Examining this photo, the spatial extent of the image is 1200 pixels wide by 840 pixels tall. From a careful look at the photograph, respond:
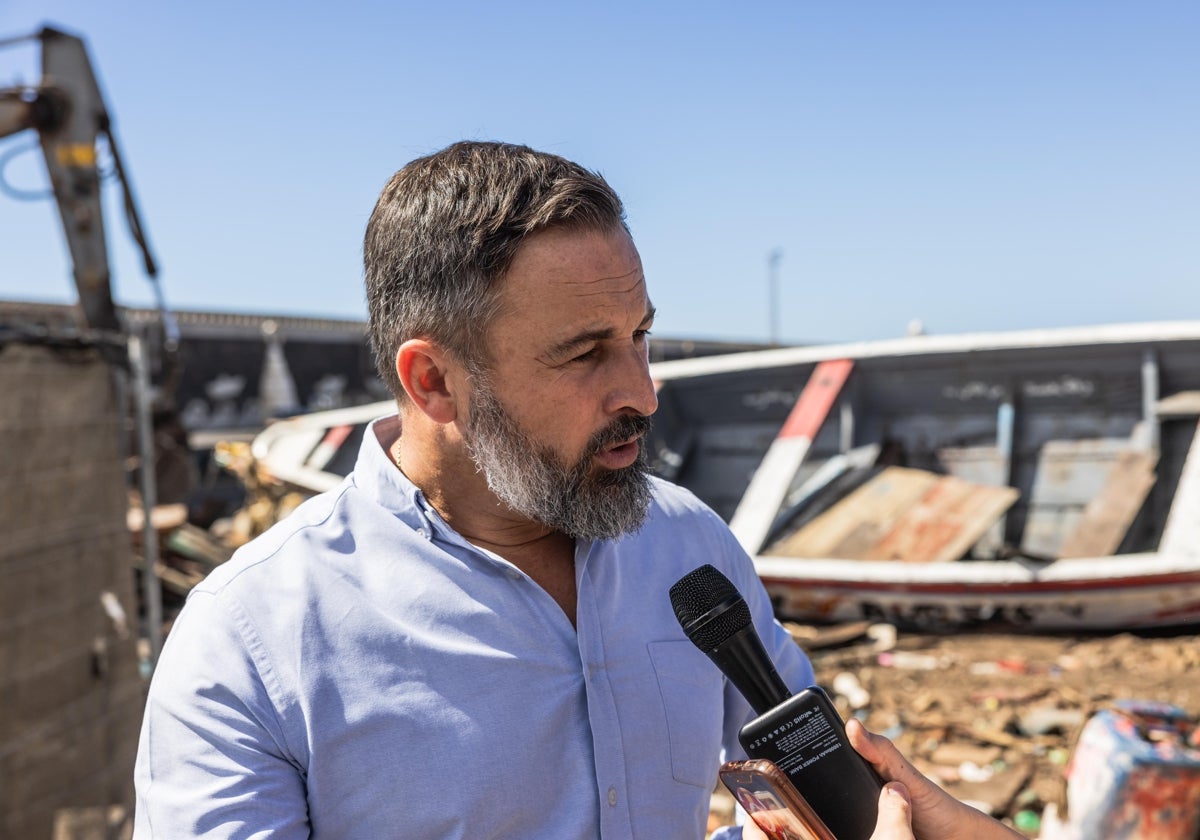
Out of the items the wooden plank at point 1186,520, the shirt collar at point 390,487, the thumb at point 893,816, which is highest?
the shirt collar at point 390,487

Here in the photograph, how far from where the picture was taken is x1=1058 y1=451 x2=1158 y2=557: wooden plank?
650 cm

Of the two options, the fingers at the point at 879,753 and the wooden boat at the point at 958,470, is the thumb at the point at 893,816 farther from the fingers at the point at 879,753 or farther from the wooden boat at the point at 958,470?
the wooden boat at the point at 958,470

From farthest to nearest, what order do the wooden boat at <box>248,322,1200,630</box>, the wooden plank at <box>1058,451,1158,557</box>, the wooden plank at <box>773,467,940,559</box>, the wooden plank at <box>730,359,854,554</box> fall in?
the wooden plank at <box>730,359,854,554</box> → the wooden plank at <box>773,467,940,559</box> → the wooden plank at <box>1058,451,1158,557</box> → the wooden boat at <box>248,322,1200,630</box>

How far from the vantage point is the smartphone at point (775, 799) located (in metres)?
1.19

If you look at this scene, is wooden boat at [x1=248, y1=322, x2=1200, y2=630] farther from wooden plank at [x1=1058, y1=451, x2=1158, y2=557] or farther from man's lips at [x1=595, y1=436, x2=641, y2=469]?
man's lips at [x1=595, y1=436, x2=641, y2=469]

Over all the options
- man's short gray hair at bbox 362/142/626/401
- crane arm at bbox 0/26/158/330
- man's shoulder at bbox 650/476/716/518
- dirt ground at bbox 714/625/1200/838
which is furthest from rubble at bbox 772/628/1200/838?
crane arm at bbox 0/26/158/330

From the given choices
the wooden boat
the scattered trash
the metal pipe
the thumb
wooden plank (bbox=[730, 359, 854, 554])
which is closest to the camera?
the thumb

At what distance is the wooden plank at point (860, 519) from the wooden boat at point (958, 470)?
0.02 m

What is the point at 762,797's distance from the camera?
126 cm

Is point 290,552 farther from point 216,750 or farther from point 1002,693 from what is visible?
point 1002,693

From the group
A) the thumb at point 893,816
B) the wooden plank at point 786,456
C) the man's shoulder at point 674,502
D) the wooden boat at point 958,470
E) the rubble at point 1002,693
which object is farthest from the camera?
the wooden plank at point 786,456

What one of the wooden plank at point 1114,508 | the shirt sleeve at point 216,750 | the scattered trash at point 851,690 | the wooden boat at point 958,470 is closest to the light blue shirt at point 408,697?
the shirt sleeve at point 216,750

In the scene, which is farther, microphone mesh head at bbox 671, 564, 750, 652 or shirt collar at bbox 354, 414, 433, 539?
shirt collar at bbox 354, 414, 433, 539

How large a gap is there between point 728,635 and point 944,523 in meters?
5.93
